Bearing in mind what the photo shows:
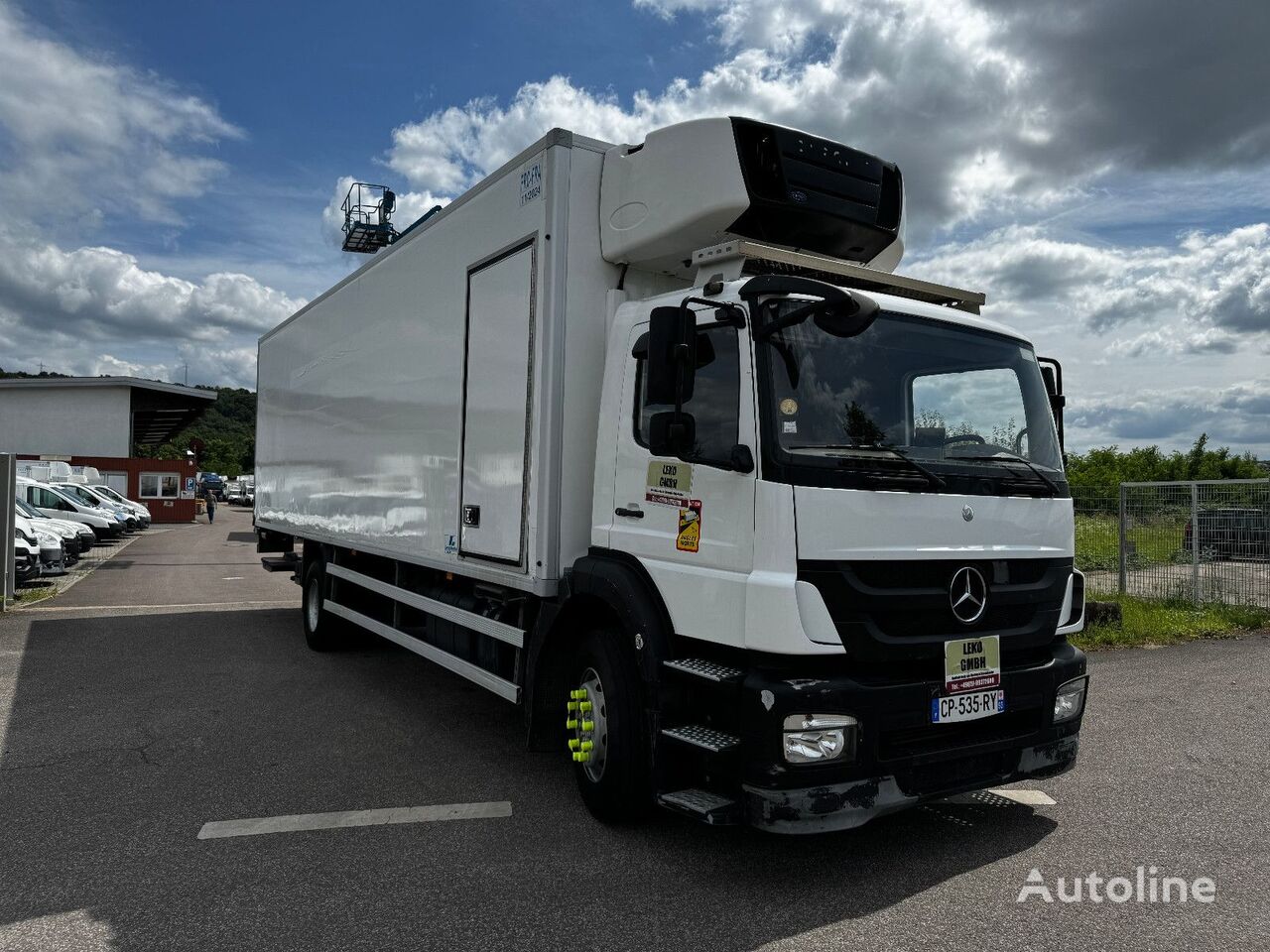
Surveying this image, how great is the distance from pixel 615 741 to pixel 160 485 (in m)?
41.3

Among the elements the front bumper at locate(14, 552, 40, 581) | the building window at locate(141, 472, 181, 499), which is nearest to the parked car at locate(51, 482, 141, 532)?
the building window at locate(141, 472, 181, 499)

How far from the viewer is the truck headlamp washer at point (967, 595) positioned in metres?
3.83

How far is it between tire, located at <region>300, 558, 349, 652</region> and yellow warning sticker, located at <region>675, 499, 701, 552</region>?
5764 mm

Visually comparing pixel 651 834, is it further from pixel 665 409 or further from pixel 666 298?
pixel 666 298

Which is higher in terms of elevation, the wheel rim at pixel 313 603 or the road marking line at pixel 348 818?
the wheel rim at pixel 313 603

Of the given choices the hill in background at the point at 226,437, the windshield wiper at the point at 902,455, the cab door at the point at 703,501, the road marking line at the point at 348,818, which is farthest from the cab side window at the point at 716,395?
the hill in background at the point at 226,437

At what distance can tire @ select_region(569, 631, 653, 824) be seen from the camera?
407 centimetres

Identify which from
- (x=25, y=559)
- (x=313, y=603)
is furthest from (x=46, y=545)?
(x=313, y=603)

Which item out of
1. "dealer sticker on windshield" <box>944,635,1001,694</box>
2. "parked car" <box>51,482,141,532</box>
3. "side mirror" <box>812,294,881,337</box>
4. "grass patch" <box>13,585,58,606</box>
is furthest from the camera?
"parked car" <box>51,482,141,532</box>

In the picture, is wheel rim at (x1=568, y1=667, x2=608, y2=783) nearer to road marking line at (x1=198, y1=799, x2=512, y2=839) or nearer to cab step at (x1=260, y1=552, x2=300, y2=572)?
road marking line at (x1=198, y1=799, x2=512, y2=839)

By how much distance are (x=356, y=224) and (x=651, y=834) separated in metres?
30.5

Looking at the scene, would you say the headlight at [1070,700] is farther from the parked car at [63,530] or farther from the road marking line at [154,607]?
the parked car at [63,530]

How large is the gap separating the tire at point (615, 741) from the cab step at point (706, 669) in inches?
11.7

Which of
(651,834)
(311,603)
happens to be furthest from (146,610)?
(651,834)
